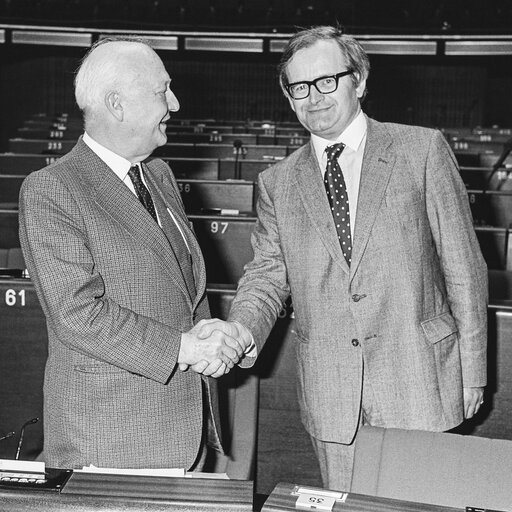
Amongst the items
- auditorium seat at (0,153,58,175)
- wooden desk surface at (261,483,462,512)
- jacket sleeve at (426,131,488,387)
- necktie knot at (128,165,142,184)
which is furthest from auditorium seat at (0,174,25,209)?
wooden desk surface at (261,483,462,512)

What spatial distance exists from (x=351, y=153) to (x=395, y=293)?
0.40m

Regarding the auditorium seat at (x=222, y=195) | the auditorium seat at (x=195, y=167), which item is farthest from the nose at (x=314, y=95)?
the auditorium seat at (x=195, y=167)

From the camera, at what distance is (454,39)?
10836 mm

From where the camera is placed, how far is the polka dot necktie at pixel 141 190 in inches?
72.9

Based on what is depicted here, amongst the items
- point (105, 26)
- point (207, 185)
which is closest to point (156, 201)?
point (207, 185)

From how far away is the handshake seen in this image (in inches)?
68.4

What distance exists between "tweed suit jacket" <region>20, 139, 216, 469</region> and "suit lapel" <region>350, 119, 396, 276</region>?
446 mm

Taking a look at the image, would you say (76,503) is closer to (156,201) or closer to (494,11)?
(156,201)

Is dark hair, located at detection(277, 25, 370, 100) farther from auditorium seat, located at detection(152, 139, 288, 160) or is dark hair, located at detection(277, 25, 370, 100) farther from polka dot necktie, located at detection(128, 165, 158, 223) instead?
auditorium seat, located at detection(152, 139, 288, 160)

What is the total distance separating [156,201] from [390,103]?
11871mm

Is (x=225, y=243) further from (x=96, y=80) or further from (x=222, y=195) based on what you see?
(x=96, y=80)

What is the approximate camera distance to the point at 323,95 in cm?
195

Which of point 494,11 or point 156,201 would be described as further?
point 494,11

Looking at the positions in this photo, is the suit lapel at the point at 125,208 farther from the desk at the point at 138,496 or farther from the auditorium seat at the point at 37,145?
the auditorium seat at the point at 37,145
